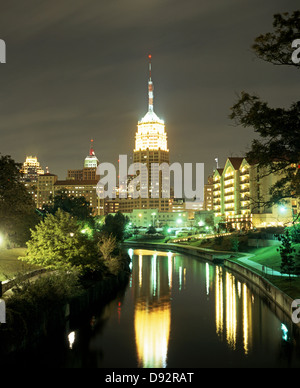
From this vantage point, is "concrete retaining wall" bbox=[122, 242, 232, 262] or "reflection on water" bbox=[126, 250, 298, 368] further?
"concrete retaining wall" bbox=[122, 242, 232, 262]

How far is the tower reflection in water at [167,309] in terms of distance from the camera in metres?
29.4

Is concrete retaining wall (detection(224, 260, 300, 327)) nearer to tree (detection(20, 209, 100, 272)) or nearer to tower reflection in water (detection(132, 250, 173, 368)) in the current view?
tower reflection in water (detection(132, 250, 173, 368))

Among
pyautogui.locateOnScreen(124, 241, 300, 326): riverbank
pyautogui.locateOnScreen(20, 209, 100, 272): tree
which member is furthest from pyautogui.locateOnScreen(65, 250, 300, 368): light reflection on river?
pyautogui.locateOnScreen(20, 209, 100, 272): tree

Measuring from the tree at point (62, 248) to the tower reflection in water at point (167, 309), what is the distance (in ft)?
21.3

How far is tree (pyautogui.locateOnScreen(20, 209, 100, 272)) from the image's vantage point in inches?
1663

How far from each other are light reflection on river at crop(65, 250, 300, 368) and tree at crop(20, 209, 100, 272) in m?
4.89

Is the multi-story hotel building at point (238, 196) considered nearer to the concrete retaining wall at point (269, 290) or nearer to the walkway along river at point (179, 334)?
the concrete retaining wall at point (269, 290)

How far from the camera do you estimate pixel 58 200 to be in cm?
12794

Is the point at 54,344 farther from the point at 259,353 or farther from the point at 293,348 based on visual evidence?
the point at 293,348

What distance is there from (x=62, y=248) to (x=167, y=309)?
1116 cm

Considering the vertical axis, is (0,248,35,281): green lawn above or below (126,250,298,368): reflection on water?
above

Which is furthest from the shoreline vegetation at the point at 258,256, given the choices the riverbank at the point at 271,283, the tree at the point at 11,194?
the tree at the point at 11,194

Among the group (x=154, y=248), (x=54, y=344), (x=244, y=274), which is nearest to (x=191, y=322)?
(x=54, y=344)
